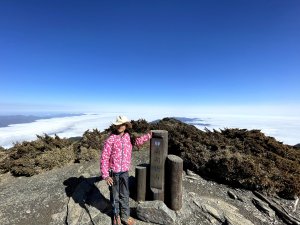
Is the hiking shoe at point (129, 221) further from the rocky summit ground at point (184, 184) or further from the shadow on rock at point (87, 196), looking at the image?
the shadow on rock at point (87, 196)

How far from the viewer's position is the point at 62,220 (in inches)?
218

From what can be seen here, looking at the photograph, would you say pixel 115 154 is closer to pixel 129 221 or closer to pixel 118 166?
pixel 118 166

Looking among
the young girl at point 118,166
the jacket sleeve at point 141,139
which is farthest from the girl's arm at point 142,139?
the young girl at point 118,166

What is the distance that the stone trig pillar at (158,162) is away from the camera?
542 cm

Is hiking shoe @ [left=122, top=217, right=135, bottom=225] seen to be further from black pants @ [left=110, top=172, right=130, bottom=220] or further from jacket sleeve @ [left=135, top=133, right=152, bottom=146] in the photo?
jacket sleeve @ [left=135, top=133, right=152, bottom=146]

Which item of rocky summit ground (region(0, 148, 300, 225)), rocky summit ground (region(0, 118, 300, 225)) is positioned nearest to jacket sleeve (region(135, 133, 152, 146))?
rocky summit ground (region(0, 118, 300, 225))

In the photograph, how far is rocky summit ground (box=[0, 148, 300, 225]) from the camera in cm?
541

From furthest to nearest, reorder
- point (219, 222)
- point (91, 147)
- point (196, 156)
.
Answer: point (91, 147), point (196, 156), point (219, 222)

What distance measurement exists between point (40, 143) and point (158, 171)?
23.7ft

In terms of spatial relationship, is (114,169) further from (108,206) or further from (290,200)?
(290,200)

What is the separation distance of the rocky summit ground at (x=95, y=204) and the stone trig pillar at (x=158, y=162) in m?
0.56

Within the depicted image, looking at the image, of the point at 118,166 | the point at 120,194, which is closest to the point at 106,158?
the point at 118,166

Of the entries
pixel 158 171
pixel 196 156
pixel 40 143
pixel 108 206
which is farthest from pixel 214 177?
pixel 40 143

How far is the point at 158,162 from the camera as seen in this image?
547 cm
